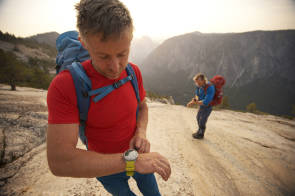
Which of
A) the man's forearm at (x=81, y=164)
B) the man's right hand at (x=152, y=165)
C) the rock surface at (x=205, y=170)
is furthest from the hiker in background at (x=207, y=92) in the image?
the man's forearm at (x=81, y=164)

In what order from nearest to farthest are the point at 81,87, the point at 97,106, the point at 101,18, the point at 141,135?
the point at 101,18 < the point at 81,87 < the point at 97,106 < the point at 141,135

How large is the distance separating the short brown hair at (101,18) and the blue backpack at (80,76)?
0.35 metres

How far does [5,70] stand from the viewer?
1525cm

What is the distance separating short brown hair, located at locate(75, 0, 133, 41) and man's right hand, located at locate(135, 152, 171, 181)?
1115mm

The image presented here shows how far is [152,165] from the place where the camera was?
48.6 inches

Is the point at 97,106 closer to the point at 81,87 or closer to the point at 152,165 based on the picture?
the point at 81,87

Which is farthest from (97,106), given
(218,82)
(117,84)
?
(218,82)

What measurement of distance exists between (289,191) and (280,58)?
520 feet

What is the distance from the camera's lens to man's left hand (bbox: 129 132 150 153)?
59.3 inches

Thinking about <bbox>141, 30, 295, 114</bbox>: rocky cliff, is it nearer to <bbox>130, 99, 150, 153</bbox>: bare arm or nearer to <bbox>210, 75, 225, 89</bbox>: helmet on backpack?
<bbox>210, 75, 225, 89</bbox>: helmet on backpack

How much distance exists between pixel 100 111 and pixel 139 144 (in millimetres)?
586

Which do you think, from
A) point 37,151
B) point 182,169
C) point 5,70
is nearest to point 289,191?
point 182,169

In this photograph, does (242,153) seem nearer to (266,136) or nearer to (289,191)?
(289,191)

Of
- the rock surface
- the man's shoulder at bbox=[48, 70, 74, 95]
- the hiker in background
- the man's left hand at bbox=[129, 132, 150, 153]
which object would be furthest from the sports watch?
the hiker in background
